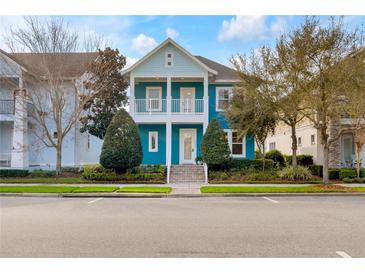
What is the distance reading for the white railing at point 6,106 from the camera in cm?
2450

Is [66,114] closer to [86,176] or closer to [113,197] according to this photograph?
[86,176]

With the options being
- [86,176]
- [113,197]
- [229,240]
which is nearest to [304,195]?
[113,197]

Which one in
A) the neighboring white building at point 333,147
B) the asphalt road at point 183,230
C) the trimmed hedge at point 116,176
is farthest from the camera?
the neighboring white building at point 333,147

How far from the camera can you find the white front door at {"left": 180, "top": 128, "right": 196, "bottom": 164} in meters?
25.5

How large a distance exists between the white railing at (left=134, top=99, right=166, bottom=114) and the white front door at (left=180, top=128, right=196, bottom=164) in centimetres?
231

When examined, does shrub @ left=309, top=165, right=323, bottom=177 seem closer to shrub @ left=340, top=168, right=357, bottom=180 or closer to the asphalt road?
shrub @ left=340, top=168, right=357, bottom=180

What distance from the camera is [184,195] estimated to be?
1564cm

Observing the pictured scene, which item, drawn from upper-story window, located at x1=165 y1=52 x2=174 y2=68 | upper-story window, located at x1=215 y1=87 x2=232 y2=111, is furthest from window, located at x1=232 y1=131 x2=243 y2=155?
upper-story window, located at x1=165 y1=52 x2=174 y2=68

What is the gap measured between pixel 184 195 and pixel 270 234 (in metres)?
8.28

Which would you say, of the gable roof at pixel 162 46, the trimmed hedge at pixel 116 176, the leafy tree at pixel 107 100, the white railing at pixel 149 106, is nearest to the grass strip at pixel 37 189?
the trimmed hedge at pixel 116 176

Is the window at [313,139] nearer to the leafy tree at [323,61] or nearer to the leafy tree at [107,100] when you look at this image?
the leafy tree at [323,61]

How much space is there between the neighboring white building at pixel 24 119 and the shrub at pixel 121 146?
4.19 meters

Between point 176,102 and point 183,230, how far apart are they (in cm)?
1763

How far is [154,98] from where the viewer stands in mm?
25656
